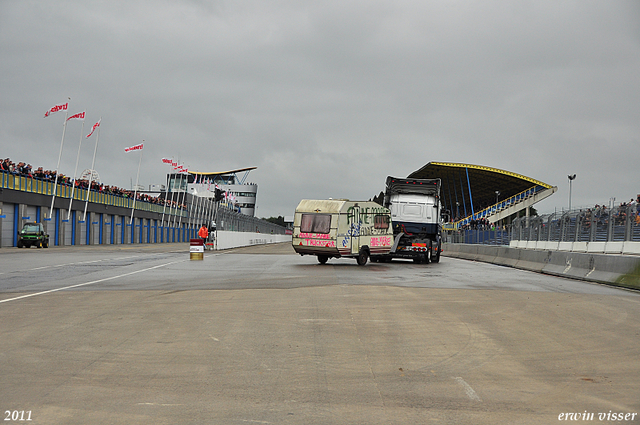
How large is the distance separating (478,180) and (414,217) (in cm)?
8565

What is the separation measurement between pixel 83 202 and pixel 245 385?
63562 mm

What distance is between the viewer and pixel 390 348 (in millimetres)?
8023

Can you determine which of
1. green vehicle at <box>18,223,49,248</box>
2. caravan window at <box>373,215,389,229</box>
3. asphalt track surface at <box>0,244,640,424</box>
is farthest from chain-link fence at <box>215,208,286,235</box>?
asphalt track surface at <box>0,244,640,424</box>

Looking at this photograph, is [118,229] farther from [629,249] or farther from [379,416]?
[379,416]

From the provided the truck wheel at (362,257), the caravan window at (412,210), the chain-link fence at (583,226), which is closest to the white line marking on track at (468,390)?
the truck wheel at (362,257)

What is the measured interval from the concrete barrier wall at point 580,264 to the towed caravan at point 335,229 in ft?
21.0

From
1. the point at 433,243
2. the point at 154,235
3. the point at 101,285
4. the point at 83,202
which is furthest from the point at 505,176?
the point at 101,285

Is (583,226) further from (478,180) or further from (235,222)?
(478,180)

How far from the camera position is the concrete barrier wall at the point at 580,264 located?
17156 mm

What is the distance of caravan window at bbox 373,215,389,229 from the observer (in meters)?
29.3

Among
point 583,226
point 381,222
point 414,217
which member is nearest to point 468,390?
point 381,222

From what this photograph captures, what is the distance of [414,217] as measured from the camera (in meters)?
31.5

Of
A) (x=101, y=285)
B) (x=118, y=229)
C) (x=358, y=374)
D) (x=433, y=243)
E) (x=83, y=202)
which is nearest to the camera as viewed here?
(x=358, y=374)

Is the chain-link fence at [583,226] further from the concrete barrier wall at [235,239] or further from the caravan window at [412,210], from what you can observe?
the concrete barrier wall at [235,239]
